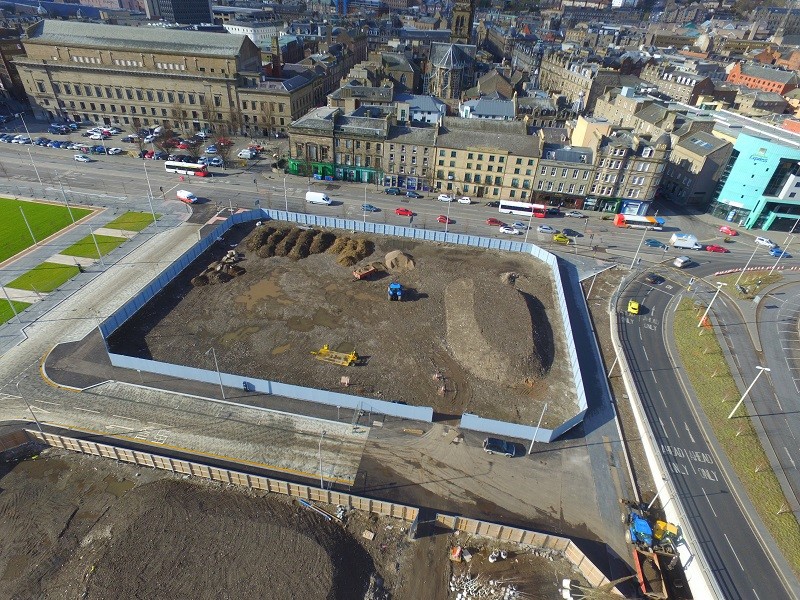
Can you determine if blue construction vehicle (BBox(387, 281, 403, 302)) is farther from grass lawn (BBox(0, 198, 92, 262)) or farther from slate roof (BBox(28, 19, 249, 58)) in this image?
slate roof (BBox(28, 19, 249, 58))

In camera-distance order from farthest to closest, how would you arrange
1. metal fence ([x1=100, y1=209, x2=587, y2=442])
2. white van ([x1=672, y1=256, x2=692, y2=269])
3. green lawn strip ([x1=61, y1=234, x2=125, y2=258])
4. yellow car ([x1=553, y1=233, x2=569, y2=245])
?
yellow car ([x1=553, y1=233, x2=569, y2=245])
white van ([x1=672, y1=256, x2=692, y2=269])
green lawn strip ([x1=61, y1=234, x2=125, y2=258])
metal fence ([x1=100, y1=209, x2=587, y2=442])

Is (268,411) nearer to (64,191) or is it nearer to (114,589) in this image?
(114,589)

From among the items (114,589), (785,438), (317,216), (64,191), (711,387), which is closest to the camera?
(114,589)

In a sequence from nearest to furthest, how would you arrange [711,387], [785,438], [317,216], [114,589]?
[114,589] < [785,438] < [711,387] < [317,216]

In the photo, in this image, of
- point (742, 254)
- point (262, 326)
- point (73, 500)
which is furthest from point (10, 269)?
point (742, 254)

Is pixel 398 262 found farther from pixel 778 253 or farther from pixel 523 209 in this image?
pixel 778 253

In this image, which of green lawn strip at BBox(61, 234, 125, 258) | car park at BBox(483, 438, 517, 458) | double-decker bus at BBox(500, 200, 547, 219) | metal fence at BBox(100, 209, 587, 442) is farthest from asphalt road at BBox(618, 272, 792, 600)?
green lawn strip at BBox(61, 234, 125, 258)

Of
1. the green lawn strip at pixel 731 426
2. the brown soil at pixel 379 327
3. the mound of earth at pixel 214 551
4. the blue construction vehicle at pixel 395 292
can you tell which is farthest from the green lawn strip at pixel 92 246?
the green lawn strip at pixel 731 426
